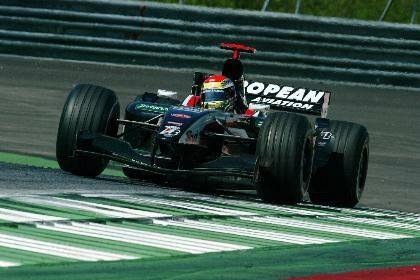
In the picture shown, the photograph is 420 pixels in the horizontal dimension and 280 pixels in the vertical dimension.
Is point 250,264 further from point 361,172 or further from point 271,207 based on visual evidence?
point 361,172

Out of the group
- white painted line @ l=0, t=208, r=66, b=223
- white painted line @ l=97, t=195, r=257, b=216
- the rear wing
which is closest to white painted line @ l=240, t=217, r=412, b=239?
white painted line @ l=97, t=195, r=257, b=216

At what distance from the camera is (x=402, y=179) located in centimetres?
1666

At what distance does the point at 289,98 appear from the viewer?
14.8 meters

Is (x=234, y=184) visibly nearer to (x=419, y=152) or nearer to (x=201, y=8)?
(x=419, y=152)

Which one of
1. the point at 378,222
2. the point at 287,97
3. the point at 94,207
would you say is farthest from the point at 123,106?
the point at 94,207

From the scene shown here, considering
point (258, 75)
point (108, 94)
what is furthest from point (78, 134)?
point (258, 75)

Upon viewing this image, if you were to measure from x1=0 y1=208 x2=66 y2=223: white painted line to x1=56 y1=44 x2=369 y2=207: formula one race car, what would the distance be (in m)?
2.81

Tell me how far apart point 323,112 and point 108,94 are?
7.08 ft

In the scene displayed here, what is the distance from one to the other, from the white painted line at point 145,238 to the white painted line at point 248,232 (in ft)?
2.06

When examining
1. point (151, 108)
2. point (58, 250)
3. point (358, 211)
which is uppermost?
point (151, 108)

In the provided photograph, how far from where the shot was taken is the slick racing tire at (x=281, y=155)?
1252 cm

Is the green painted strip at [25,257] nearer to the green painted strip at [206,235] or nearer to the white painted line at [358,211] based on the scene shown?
the green painted strip at [206,235]

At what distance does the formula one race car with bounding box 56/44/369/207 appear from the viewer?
41.4 feet

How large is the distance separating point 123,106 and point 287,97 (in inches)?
296
